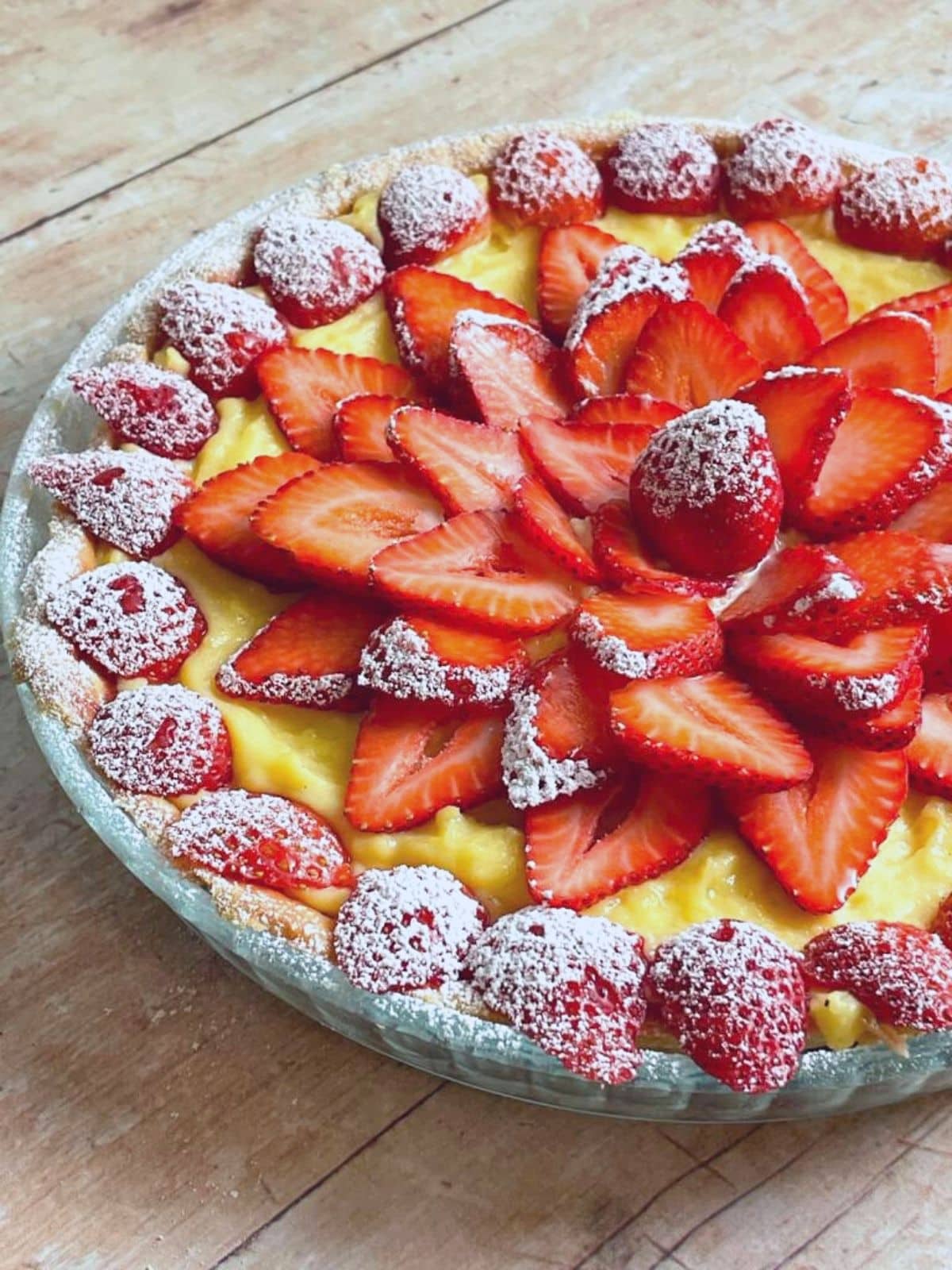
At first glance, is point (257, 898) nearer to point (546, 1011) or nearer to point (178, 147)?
point (546, 1011)

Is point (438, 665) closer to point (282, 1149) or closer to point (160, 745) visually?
point (160, 745)

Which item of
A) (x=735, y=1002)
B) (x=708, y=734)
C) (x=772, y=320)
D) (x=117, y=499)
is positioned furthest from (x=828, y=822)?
(x=117, y=499)

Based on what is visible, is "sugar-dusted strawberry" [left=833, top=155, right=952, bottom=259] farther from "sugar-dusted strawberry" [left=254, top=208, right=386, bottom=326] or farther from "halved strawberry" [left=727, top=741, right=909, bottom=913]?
"halved strawberry" [left=727, top=741, right=909, bottom=913]

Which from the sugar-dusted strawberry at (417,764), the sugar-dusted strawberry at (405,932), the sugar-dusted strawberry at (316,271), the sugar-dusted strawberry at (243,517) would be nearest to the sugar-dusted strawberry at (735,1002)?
the sugar-dusted strawberry at (405,932)

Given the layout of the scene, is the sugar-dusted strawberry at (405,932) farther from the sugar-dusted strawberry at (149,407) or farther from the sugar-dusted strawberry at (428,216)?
the sugar-dusted strawberry at (428,216)

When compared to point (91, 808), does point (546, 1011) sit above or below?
below

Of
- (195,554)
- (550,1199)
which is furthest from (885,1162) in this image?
(195,554)
